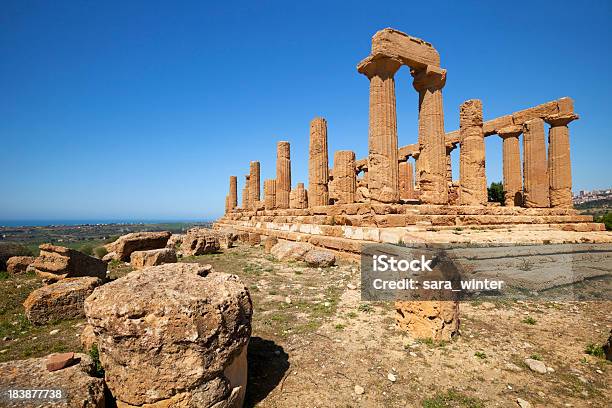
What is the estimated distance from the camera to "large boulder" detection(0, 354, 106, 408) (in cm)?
218

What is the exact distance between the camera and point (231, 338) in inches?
103

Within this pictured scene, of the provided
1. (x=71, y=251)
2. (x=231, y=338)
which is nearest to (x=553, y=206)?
(x=231, y=338)

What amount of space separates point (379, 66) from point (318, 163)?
19.1 feet

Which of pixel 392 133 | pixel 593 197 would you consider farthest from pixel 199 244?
pixel 593 197

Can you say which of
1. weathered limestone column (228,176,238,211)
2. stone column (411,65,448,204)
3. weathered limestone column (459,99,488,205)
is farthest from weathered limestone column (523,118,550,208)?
weathered limestone column (228,176,238,211)

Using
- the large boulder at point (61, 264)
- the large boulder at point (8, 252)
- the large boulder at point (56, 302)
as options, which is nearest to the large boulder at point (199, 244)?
the large boulder at point (61, 264)

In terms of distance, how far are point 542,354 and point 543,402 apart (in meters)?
1.11

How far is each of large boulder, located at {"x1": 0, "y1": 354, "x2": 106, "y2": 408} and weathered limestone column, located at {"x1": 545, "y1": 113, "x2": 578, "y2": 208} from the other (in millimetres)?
18585

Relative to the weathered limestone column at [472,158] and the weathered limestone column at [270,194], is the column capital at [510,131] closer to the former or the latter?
the weathered limestone column at [472,158]

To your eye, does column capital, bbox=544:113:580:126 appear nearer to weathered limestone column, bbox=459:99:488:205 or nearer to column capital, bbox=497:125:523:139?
column capital, bbox=497:125:523:139

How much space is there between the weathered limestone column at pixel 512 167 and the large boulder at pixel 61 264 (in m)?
18.7

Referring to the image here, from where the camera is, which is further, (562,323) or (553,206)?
(553,206)

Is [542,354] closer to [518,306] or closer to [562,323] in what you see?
[562,323]

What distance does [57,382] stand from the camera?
2402mm
